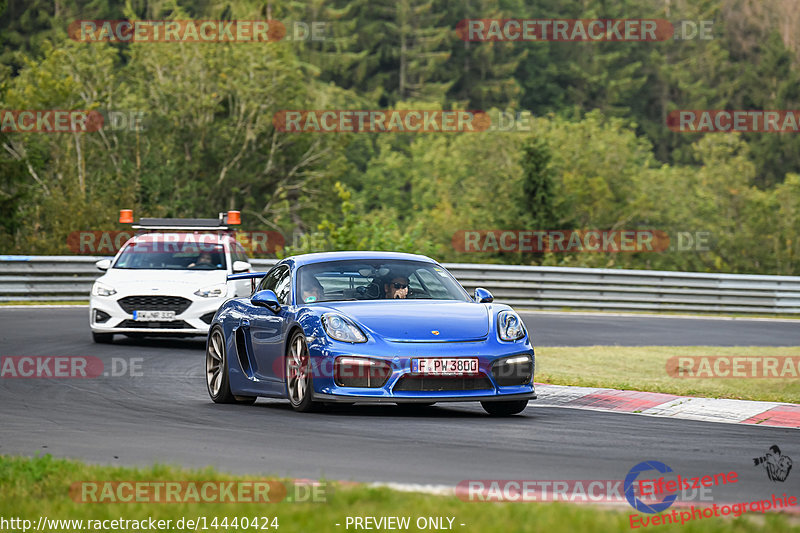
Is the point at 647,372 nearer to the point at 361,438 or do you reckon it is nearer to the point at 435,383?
the point at 435,383

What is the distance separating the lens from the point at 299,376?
11.5 metres

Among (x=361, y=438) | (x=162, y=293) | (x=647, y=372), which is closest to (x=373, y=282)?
(x=361, y=438)

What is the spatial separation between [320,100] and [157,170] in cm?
3225

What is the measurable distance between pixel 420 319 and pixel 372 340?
1.57 ft

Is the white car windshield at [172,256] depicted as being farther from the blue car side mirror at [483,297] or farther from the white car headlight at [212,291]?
the blue car side mirror at [483,297]

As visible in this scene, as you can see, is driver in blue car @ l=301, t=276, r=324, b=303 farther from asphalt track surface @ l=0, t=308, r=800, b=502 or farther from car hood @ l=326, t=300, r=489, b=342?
asphalt track surface @ l=0, t=308, r=800, b=502

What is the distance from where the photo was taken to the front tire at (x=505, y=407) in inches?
456

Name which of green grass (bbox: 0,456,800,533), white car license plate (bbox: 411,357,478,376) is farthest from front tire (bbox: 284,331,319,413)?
green grass (bbox: 0,456,800,533)

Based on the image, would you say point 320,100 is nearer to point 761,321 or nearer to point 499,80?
point 499,80

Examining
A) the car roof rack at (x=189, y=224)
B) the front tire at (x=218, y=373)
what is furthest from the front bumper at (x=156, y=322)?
the front tire at (x=218, y=373)

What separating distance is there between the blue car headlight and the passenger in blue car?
96cm

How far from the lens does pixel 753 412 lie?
1219 centimetres

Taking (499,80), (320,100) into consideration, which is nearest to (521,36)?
(499,80)

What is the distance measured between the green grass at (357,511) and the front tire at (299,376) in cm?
389
